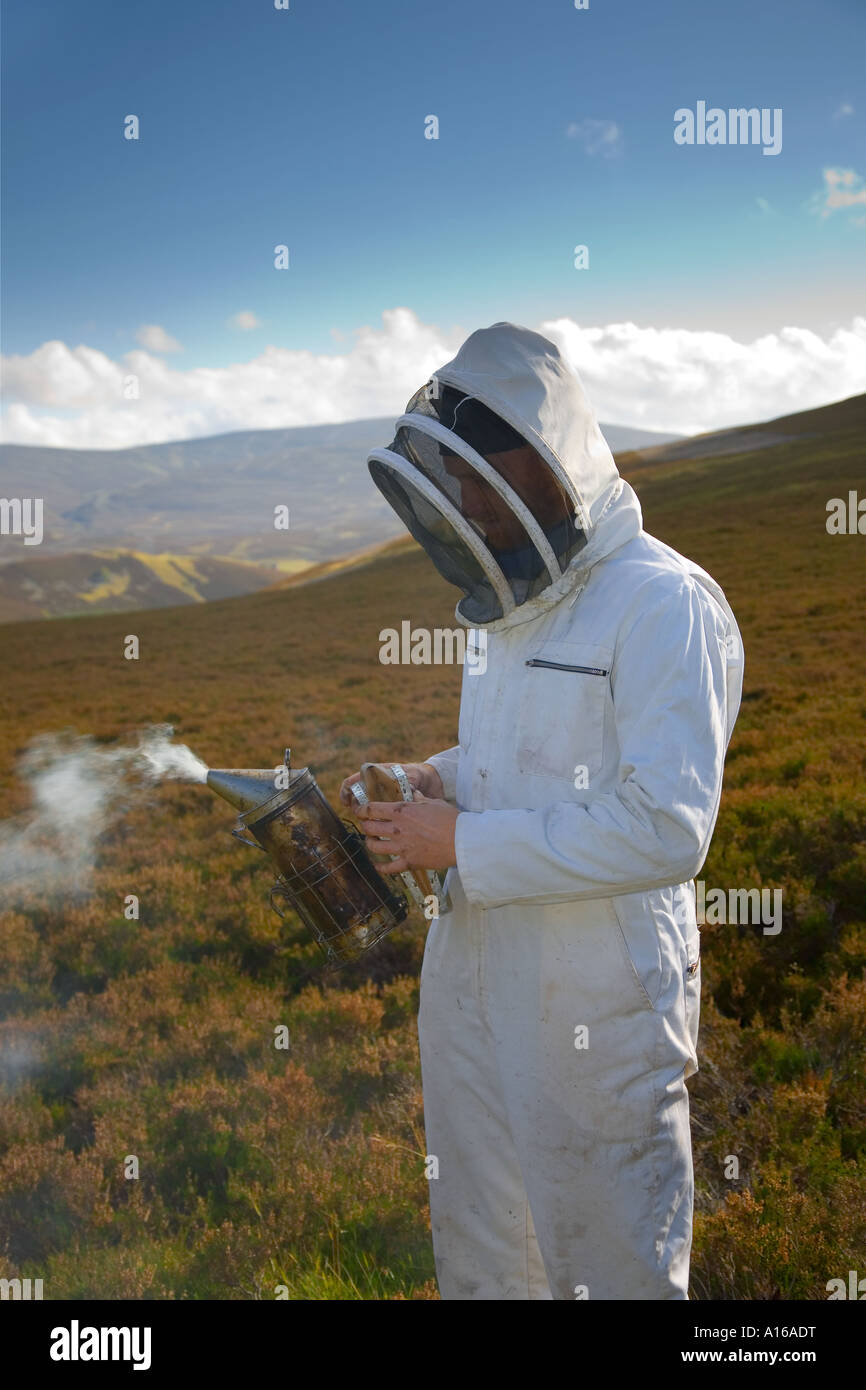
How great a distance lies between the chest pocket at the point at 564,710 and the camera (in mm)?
2547

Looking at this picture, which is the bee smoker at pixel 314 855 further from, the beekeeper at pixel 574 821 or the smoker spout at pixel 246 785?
the beekeeper at pixel 574 821

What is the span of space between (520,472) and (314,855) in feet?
5.29

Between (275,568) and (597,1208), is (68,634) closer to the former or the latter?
(597,1208)

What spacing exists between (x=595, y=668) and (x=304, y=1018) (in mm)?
4397

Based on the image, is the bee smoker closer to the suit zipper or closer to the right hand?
the right hand

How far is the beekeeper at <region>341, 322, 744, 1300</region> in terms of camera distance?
7.71 ft

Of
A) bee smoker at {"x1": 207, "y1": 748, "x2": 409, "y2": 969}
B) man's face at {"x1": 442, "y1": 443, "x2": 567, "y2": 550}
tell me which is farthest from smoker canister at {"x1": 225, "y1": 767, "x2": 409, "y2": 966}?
man's face at {"x1": 442, "y1": 443, "x2": 567, "y2": 550}

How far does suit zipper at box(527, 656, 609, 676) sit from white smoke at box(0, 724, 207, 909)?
1581 millimetres

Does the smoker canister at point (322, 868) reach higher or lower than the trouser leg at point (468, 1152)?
higher

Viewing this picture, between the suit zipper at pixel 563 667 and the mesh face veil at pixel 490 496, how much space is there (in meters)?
0.19

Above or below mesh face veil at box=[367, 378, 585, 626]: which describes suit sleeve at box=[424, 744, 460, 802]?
below

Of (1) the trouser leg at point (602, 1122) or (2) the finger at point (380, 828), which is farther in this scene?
(2) the finger at point (380, 828)

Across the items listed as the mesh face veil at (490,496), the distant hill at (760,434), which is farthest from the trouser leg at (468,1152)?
the distant hill at (760,434)

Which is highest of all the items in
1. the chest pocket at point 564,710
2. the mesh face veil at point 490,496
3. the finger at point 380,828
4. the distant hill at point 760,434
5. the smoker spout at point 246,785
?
the distant hill at point 760,434
